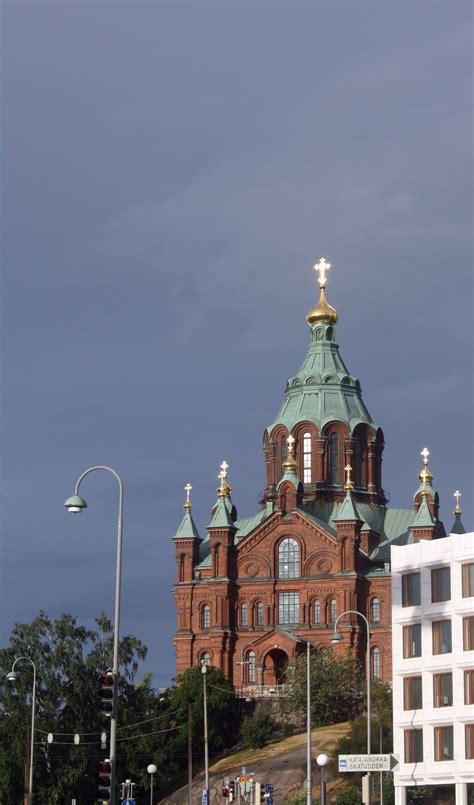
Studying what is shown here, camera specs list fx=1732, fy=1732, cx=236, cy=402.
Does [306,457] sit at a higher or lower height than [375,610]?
higher

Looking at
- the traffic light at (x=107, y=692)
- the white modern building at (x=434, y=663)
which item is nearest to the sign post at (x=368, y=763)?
the traffic light at (x=107, y=692)

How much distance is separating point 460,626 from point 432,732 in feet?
18.1

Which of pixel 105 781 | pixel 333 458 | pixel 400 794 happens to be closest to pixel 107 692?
pixel 105 781

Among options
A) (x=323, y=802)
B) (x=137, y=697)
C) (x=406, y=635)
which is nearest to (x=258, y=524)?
(x=137, y=697)

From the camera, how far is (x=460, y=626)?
281ft

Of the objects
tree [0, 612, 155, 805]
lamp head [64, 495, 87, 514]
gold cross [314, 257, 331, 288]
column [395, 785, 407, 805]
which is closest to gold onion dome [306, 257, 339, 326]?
gold cross [314, 257, 331, 288]

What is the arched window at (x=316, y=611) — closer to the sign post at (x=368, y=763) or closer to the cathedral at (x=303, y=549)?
the cathedral at (x=303, y=549)

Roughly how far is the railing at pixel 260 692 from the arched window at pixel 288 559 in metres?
9.32

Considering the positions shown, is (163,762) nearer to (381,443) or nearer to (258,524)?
(258,524)

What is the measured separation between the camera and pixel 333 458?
138 metres

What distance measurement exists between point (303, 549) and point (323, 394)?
15.2m

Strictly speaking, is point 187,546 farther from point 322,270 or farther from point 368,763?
point 368,763

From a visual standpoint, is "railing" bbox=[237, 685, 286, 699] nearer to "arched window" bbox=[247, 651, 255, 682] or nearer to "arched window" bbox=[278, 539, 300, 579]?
"arched window" bbox=[247, 651, 255, 682]

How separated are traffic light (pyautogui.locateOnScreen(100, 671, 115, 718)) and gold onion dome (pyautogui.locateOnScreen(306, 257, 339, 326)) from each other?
94.7 meters
